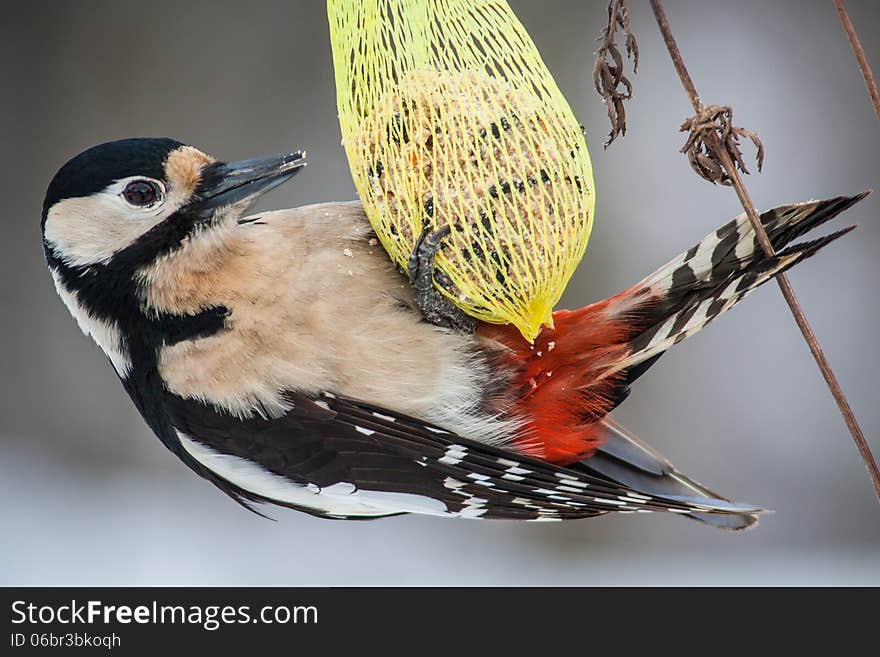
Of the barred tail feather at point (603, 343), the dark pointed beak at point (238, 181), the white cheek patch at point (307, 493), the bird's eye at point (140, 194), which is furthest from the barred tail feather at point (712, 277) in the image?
the bird's eye at point (140, 194)

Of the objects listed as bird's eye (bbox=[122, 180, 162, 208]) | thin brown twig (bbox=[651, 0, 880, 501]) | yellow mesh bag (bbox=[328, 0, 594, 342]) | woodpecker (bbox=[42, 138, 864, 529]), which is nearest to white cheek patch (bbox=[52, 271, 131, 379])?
woodpecker (bbox=[42, 138, 864, 529])

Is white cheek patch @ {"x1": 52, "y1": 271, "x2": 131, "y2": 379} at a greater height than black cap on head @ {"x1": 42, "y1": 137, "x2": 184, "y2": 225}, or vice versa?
black cap on head @ {"x1": 42, "y1": 137, "x2": 184, "y2": 225}

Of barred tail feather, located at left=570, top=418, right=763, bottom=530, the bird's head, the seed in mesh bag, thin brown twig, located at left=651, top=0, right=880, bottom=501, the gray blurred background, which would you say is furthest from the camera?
the gray blurred background

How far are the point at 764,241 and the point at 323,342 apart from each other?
33.0 inches

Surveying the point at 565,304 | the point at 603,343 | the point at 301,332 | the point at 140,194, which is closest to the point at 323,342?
the point at 301,332

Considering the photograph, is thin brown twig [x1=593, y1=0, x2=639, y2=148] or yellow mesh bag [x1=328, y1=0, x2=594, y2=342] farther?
yellow mesh bag [x1=328, y1=0, x2=594, y2=342]

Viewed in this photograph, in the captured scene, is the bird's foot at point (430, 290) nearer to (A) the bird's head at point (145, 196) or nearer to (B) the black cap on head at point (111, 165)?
(A) the bird's head at point (145, 196)

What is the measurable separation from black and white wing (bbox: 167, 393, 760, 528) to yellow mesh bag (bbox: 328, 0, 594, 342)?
268 millimetres

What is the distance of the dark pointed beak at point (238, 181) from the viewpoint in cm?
181

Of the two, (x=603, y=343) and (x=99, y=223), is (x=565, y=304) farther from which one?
(x=99, y=223)

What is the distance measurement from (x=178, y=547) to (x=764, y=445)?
8.10 feet

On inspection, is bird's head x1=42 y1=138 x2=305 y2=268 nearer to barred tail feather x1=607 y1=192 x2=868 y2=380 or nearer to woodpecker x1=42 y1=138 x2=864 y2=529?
woodpecker x1=42 y1=138 x2=864 y2=529

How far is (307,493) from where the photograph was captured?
2.04 m

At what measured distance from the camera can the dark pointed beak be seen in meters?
1.81
